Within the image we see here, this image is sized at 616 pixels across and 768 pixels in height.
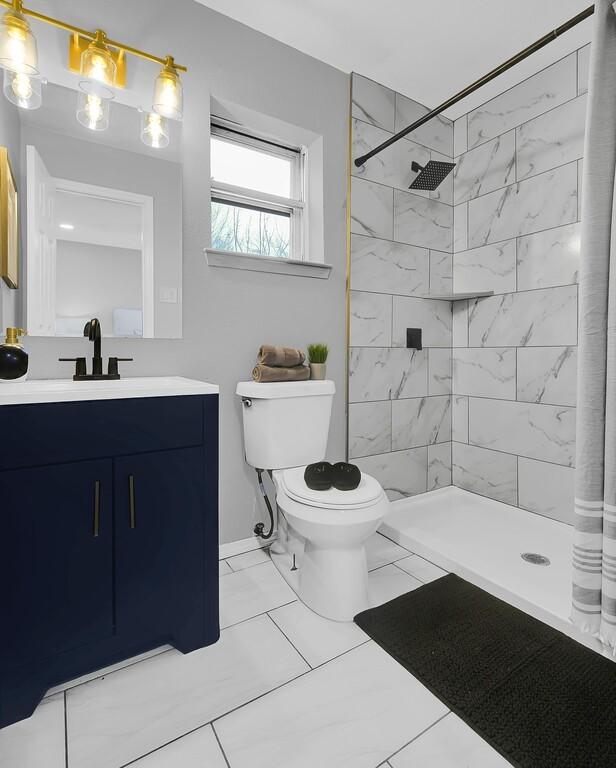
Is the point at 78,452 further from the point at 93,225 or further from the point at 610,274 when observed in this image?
the point at 610,274

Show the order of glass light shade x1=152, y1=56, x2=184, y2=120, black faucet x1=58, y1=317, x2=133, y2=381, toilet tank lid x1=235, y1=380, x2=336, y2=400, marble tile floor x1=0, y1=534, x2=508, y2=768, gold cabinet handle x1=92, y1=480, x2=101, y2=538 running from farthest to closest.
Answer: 1. toilet tank lid x1=235, y1=380, x2=336, y2=400
2. glass light shade x1=152, y1=56, x2=184, y2=120
3. black faucet x1=58, y1=317, x2=133, y2=381
4. gold cabinet handle x1=92, y1=480, x2=101, y2=538
5. marble tile floor x1=0, y1=534, x2=508, y2=768

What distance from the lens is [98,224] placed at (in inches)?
63.6

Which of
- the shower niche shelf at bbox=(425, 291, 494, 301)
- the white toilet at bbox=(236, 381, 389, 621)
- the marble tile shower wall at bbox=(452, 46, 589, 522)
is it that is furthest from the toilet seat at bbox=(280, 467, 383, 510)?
the shower niche shelf at bbox=(425, 291, 494, 301)

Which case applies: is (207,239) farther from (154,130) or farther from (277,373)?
(277,373)

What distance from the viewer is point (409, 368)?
251cm

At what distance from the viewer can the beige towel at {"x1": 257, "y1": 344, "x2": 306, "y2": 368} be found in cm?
183

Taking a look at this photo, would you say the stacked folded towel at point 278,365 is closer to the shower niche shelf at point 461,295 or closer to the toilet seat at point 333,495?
the toilet seat at point 333,495

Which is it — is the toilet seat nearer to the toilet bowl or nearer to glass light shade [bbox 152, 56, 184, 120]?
the toilet bowl

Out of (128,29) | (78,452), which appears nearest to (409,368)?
(78,452)

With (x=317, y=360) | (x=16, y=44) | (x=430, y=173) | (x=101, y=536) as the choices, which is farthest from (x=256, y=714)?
(x=430, y=173)

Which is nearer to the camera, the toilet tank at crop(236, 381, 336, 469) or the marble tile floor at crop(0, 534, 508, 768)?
the marble tile floor at crop(0, 534, 508, 768)

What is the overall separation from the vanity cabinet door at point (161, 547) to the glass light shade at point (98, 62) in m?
1.42

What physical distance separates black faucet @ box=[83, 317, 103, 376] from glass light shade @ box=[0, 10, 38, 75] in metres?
0.86

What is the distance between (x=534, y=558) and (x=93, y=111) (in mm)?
2627
